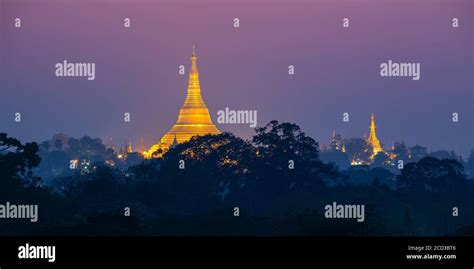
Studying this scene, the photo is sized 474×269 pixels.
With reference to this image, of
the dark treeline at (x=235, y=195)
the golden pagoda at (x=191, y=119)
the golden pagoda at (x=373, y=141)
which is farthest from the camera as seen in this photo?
the golden pagoda at (x=373, y=141)

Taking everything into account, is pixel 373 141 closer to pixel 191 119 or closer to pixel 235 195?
pixel 191 119

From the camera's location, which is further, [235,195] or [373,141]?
[373,141]

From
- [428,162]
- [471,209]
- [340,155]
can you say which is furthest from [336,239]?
[340,155]

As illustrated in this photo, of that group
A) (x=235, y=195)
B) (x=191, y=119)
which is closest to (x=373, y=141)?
(x=191, y=119)

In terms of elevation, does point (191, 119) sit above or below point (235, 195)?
above

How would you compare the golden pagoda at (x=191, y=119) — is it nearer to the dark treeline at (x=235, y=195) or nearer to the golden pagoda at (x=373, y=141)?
the golden pagoda at (x=373, y=141)

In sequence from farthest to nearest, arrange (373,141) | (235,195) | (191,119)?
(373,141)
(191,119)
(235,195)

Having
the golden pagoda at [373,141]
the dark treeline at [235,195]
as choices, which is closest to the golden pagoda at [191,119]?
the golden pagoda at [373,141]
